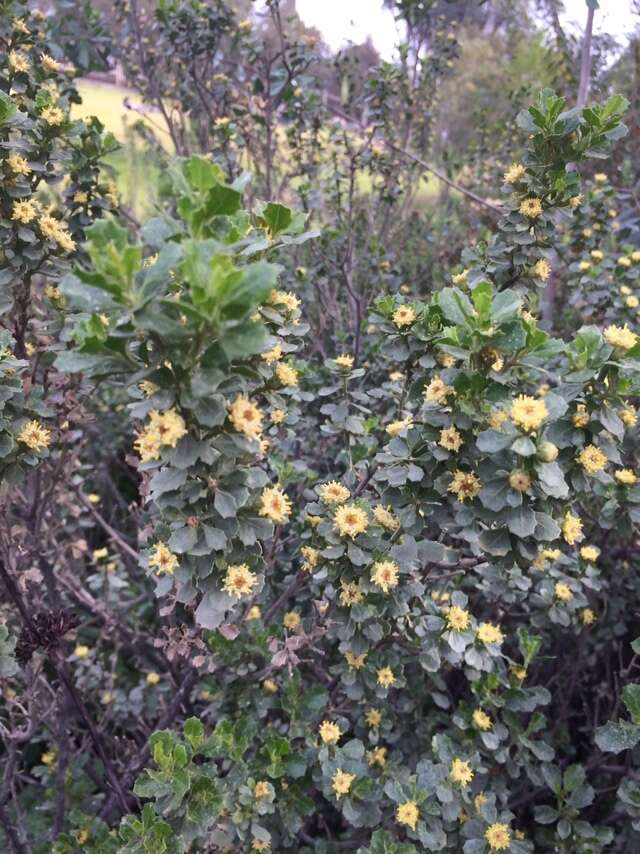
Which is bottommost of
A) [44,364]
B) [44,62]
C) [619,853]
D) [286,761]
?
[619,853]

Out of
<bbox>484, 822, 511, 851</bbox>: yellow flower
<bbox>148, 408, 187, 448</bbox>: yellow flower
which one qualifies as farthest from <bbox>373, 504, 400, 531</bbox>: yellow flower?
<bbox>484, 822, 511, 851</bbox>: yellow flower

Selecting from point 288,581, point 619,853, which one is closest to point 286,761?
point 288,581

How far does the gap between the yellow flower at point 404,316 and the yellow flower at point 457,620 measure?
2.56ft

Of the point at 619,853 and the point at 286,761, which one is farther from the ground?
the point at 286,761

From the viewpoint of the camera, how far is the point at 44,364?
2469mm

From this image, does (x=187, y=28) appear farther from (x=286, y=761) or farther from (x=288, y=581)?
(x=286, y=761)

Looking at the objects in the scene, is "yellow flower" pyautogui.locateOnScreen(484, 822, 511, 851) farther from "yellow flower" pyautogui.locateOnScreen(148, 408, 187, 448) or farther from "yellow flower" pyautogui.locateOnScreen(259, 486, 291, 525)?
"yellow flower" pyautogui.locateOnScreen(148, 408, 187, 448)

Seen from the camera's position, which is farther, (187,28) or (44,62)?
(187,28)

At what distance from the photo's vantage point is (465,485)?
1.38 m

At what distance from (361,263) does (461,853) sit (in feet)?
10.1

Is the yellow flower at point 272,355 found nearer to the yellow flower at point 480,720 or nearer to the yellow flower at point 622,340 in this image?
the yellow flower at point 622,340

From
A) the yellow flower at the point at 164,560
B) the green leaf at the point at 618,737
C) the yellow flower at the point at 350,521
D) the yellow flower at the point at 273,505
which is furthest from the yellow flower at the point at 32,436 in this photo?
the green leaf at the point at 618,737

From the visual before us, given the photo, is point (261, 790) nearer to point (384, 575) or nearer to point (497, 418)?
point (384, 575)

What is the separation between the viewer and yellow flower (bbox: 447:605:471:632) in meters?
1.70
